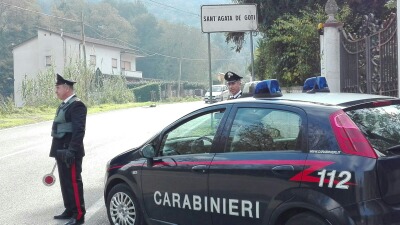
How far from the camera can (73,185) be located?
6.34 meters

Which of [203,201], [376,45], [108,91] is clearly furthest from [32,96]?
[203,201]

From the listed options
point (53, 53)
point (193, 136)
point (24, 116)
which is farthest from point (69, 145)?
point (53, 53)

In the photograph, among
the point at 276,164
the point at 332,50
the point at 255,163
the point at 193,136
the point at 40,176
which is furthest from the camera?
the point at 332,50

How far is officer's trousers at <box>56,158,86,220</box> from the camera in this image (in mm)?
6340

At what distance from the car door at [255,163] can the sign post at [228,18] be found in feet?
17.7

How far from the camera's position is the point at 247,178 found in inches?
172

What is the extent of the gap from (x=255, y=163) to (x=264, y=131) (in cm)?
32

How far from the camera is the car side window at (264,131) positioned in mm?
4261

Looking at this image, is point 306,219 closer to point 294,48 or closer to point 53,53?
point 294,48

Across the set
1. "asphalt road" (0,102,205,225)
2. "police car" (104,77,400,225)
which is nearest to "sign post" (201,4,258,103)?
"asphalt road" (0,102,205,225)

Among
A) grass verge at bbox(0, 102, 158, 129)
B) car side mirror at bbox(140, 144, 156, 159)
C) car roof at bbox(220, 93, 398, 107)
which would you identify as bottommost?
grass verge at bbox(0, 102, 158, 129)

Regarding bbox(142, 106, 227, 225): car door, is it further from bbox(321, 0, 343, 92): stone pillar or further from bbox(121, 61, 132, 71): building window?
bbox(121, 61, 132, 71): building window

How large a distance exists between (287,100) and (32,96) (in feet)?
125

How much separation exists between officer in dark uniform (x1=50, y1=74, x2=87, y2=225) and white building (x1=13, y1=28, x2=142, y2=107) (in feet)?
Result: 176
